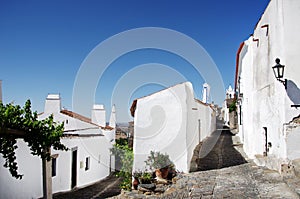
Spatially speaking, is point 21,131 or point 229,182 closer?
point 21,131

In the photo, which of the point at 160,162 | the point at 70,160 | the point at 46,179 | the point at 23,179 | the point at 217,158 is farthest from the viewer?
the point at 70,160

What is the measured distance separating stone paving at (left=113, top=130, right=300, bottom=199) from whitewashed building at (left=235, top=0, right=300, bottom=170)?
508 millimetres

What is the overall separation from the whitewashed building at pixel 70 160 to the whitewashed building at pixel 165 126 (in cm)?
320

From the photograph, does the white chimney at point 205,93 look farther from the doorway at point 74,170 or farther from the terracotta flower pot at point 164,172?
the terracotta flower pot at point 164,172

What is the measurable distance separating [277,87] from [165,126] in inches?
156

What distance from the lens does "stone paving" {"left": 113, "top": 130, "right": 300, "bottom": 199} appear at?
19.1 ft

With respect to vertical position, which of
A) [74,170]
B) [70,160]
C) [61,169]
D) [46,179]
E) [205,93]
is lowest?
[74,170]

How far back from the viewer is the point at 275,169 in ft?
24.1

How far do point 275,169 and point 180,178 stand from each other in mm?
2712

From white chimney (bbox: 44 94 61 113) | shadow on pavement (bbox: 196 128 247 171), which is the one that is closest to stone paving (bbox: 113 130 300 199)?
shadow on pavement (bbox: 196 128 247 171)

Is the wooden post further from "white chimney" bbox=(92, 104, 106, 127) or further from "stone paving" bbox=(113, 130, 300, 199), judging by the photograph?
"white chimney" bbox=(92, 104, 106, 127)

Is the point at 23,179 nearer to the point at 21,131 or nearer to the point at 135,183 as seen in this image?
the point at 135,183

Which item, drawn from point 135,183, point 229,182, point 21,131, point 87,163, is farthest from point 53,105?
point 229,182

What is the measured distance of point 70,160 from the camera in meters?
13.2
